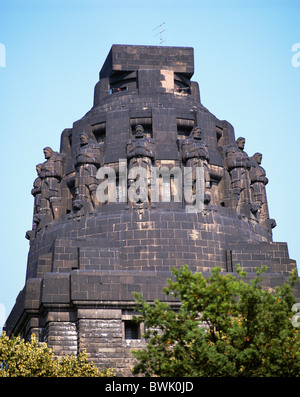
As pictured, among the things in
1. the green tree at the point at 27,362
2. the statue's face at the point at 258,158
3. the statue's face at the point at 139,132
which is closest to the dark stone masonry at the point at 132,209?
the statue's face at the point at 139,132

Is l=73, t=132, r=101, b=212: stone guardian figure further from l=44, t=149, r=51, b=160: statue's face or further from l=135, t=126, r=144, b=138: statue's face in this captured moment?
l=44, t=149, r=51, b=160: statue's face

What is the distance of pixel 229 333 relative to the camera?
1110 inches

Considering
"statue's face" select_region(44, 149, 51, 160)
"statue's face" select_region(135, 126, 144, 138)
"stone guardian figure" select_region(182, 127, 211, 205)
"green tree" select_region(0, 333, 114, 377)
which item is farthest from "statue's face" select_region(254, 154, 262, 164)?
"green tree" select_region(0, 333, 114, 377)

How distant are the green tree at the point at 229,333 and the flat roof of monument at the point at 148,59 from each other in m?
26.2

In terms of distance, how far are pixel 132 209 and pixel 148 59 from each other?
12.7 metres

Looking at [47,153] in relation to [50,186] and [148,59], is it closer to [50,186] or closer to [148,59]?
[50,186]

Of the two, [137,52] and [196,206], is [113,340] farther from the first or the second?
[137,52]

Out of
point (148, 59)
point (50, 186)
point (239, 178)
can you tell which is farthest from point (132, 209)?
point (148, 59)

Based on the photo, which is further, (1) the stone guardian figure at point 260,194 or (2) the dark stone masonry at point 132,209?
(1) the stone guardian figure at point 260,194

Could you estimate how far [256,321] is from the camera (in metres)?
28.0

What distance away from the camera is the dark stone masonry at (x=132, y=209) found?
40.4 metres

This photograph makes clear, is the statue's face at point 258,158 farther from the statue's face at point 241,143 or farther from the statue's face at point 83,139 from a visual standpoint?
the statue's face at point 83,139

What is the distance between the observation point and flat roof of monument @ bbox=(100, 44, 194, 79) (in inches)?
2072
